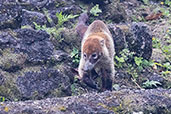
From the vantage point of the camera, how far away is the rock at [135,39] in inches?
319

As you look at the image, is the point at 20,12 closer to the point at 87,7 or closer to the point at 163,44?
the point at 87,7

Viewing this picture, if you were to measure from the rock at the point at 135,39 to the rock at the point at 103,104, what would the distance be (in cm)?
287

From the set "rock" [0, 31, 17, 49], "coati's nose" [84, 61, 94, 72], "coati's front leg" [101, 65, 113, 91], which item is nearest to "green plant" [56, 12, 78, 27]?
"rock" [0, 31, 17, 49]

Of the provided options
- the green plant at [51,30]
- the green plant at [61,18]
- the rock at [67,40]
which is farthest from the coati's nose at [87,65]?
the green plant at [61,18]

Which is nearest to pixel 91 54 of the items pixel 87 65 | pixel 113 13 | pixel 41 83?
pixel 87 65

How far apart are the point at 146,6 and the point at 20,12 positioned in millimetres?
5582

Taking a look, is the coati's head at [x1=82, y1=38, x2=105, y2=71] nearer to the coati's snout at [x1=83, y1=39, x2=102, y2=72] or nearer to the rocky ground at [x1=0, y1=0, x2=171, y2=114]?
the coati's snout at [x1=83, y1=39, x2=102, y2=72]

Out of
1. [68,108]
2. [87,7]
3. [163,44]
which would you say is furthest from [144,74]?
[68,108]

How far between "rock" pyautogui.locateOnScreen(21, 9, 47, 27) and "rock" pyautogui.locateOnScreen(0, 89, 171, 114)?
3060 mm

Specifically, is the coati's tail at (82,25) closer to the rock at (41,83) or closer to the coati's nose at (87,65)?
the rock at (41,83)

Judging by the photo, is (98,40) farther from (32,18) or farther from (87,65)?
(32,18)

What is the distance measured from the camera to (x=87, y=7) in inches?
363

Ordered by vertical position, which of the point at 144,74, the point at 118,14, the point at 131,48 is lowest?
the point at 144,74

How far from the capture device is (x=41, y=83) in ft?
20.3
